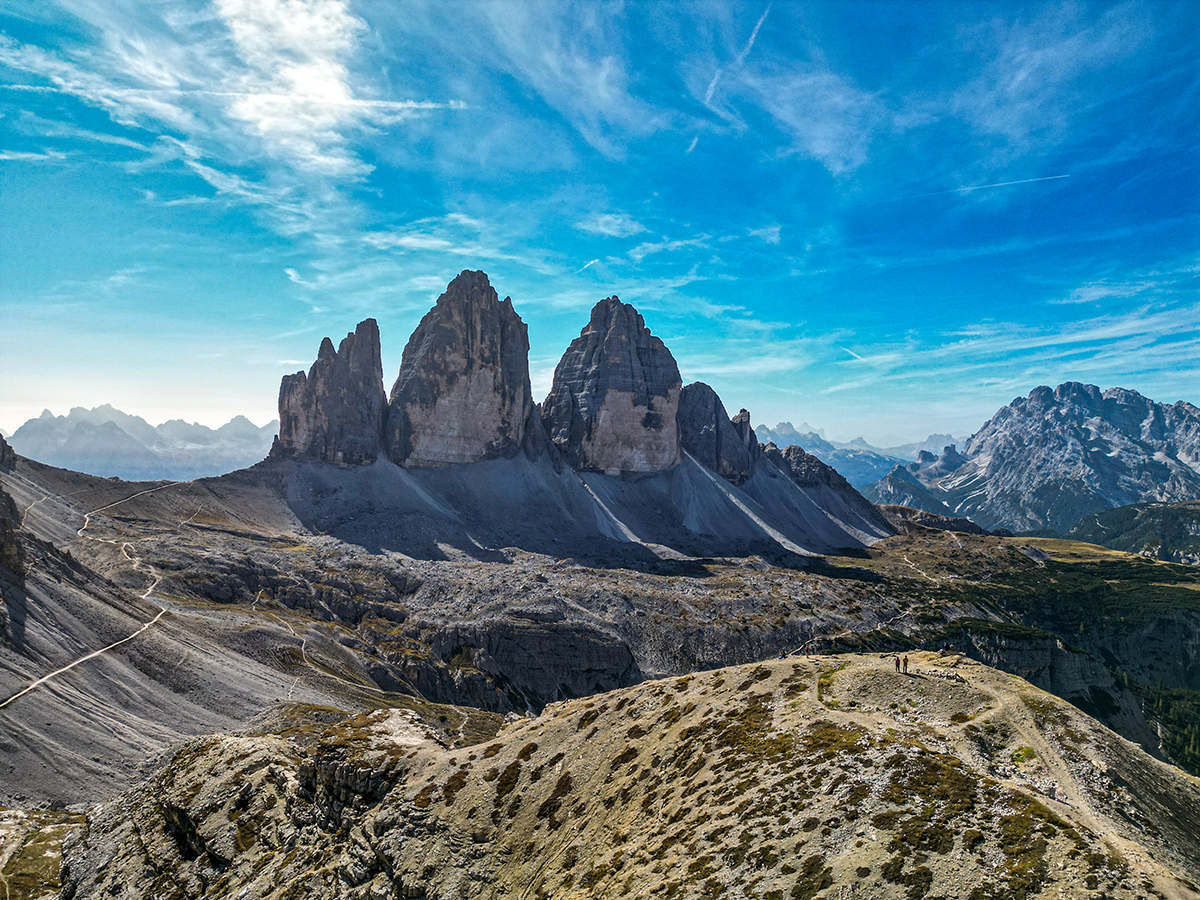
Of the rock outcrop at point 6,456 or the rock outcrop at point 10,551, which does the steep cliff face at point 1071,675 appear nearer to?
the rock outcrop at point 10,551

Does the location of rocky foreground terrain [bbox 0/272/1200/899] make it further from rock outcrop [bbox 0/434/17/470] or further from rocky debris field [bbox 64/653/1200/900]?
rock outcrop [bbox 0/434/17/470]

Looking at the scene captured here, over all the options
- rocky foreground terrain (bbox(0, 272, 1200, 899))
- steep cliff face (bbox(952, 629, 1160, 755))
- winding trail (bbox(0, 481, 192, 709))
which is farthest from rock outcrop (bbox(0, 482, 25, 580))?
steep cliff face (bbox(952, 629, 1160, 755))

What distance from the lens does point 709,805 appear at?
30.4 metres

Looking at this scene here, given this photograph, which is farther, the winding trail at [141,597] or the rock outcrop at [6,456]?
the rock outcrop at [6,456]

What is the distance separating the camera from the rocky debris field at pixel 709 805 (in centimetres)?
2302

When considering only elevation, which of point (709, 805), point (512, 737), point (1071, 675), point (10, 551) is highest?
point (10, 551)

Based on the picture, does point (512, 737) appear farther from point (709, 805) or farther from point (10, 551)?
point (10, 551)

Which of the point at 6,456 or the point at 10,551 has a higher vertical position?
the point at 6,456

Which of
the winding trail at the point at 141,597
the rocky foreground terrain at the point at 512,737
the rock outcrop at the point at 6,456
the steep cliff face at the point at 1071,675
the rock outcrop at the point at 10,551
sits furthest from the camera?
the rock outcrop at the point at 6,456

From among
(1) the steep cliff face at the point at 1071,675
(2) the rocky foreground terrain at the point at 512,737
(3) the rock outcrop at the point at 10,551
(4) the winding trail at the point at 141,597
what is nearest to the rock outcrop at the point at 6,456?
(2) the rocky foreground terrain at the point at 512,737

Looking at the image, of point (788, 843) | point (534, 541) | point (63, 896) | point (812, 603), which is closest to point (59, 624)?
point (63, 896)

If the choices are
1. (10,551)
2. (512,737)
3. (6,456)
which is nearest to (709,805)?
(512,737)

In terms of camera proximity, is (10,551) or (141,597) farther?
(141,597)

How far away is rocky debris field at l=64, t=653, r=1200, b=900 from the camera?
75.5 feet
